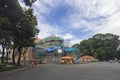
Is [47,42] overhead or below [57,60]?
overhead

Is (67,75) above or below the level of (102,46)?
below

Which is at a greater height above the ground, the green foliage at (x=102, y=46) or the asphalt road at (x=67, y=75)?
the green foliage at (x=102, y=46)

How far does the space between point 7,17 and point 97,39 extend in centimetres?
9934

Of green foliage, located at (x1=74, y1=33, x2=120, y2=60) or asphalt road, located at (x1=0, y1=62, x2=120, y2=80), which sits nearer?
asphalt road, located at (x1=0, y1=62, x2=120, y2=80)

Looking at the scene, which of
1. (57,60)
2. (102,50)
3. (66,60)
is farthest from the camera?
(102,50)

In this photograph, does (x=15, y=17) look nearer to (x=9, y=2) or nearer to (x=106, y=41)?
(x=9, y=2)

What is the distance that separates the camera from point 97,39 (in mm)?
123188

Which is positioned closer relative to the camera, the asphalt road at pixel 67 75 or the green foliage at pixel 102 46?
the asphalt road at pixel 67 75

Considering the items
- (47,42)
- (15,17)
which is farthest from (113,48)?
(15,17)

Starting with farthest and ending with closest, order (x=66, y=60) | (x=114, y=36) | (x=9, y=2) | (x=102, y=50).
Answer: (x=114, y=36)
(x=102, y=50)
(x=66, y=60)
(x=9, y=2)

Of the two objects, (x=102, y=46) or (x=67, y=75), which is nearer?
(x=67, y=75)

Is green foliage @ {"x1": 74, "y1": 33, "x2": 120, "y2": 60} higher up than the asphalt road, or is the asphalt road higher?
green foliage @ {"x1": 74, "y1": 33, "x2": 120, "y2": 60}

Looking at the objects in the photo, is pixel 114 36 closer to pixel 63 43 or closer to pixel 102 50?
pixel 102 50

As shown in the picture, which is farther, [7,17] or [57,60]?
[57,60]
